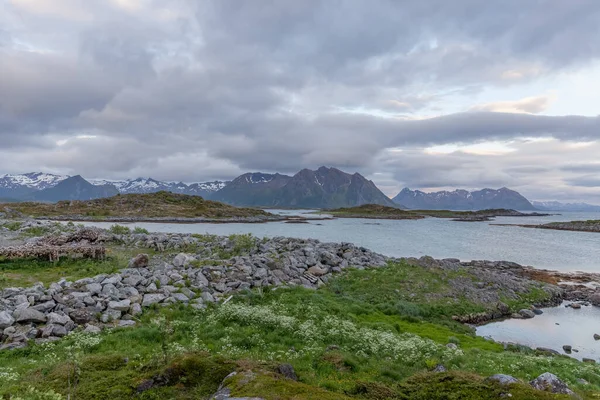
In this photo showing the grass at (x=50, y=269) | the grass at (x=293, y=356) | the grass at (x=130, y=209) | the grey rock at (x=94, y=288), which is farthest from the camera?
the grass at (x=130, y=209)

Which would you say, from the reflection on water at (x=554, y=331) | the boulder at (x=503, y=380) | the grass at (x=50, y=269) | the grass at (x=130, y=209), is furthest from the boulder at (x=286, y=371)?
the grass at (x=130, y=209)

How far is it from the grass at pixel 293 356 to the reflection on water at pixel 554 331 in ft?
8.99

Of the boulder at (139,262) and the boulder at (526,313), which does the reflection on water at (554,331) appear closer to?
the boulder at (526,313)

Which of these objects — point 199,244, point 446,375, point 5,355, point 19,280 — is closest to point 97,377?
point 5,355

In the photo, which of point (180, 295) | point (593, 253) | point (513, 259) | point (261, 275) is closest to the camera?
point (180, 295)

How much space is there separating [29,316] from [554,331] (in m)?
32.0

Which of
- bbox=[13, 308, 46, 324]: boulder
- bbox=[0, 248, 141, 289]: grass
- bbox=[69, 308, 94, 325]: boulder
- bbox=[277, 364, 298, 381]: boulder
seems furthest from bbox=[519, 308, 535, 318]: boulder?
bbox=[0, 248, 141, 289]: grass

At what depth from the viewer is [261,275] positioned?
2642 centimetres

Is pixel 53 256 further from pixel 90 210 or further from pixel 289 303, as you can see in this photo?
pixel 90 210

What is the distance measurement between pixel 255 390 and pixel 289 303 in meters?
15.3

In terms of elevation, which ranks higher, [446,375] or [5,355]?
[446,375]

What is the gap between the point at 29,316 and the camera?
1588 cm

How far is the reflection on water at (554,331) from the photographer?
22.6 metres

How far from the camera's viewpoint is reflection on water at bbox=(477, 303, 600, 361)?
2261cm
